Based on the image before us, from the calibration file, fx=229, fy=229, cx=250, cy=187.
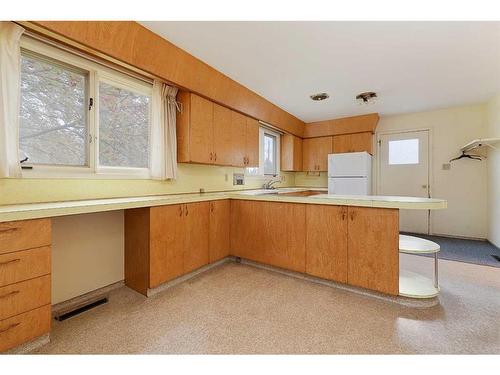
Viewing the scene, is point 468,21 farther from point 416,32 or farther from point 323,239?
point 323,239

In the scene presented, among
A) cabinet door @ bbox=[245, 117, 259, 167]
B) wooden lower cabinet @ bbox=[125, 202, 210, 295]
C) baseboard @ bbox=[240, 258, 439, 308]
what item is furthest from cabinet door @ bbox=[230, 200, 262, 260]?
cabinet door @ bbox=[245, 117, 259, 167]

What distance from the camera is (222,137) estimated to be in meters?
3.14

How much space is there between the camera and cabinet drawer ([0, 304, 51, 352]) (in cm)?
130

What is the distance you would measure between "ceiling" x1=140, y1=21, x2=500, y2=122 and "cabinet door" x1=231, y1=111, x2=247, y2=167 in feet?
1.57

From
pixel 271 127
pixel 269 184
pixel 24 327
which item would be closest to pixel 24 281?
pixel 24 327

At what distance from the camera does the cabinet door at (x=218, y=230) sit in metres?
2.75

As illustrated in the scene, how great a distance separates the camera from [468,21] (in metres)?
1.92

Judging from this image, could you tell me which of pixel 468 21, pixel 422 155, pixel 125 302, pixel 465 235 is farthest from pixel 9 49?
pixel 465 235

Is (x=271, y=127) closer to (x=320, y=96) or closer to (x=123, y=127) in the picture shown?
(x=320, y=96)

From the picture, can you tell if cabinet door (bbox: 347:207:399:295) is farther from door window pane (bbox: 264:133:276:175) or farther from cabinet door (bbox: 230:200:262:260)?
door window pane (bbox: 264:133:276:175)

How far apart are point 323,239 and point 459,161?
369cm

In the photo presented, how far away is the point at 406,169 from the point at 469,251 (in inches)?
69.5

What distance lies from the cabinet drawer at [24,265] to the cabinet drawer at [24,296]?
0.11ft

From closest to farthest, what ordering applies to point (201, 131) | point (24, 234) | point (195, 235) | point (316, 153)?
point (24, 234)
point (195, 235)
point (201, 131)
point (316, 153)
